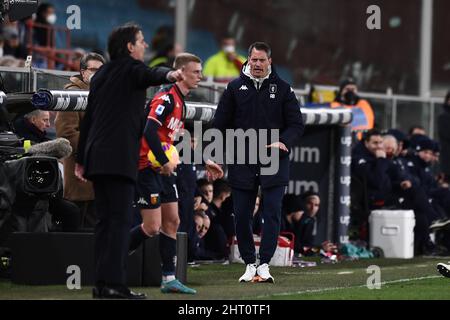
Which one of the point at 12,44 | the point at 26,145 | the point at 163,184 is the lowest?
the point at 163,184

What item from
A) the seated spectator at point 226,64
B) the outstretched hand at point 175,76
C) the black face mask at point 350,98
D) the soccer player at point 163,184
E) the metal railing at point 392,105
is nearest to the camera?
the outstretched hand at point 175,76

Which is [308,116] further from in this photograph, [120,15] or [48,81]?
[120,15]

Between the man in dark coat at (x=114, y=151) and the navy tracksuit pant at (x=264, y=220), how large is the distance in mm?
2316

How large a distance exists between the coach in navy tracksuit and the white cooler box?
4994 millimetres

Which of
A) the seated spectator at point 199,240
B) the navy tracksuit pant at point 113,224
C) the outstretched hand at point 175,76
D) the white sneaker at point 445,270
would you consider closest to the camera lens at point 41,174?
the navy tracksuit pant at point 113,224

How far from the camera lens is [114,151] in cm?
1011

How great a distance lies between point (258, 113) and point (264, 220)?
926 millimetres

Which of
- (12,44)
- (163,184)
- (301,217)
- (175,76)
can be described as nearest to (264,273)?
(163,184)

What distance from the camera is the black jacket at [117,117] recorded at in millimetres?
10109

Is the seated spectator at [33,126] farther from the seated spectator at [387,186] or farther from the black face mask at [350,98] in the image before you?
the black face mask at [350,98]

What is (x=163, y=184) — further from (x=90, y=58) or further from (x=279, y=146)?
(x=90, y=58)

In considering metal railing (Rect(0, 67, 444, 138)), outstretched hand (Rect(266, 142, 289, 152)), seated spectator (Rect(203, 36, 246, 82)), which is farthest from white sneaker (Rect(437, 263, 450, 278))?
seated spectator (Rect(203, 36, 246, 82))
